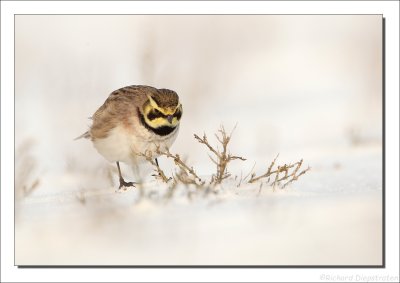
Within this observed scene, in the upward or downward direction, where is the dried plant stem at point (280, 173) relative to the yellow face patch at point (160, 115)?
downward

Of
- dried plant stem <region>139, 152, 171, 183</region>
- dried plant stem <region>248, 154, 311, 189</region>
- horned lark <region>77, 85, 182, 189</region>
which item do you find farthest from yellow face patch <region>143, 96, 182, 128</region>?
dried plant stem <region>248, 154, 311, 189</region>

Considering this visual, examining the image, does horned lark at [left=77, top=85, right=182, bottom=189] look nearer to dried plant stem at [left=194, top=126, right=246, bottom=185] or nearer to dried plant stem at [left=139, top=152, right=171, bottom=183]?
dried plant stem at [left=139, top=152, right=171, bottom=183]

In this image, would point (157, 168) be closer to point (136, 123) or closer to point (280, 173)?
point (136, 123)

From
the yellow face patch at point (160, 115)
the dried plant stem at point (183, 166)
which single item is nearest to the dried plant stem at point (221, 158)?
the dried plant stem at point (183, 166)

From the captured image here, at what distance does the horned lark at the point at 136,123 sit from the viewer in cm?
599

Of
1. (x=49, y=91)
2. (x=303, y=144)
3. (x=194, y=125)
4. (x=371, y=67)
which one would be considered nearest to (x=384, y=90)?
(x=371, y=67)

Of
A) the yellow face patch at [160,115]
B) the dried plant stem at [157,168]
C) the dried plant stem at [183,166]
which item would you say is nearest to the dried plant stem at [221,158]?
the dried plant stem at [183,166]

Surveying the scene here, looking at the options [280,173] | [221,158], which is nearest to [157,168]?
[221,158]

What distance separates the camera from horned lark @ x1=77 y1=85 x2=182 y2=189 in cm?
599

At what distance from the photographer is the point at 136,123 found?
6.17 meters

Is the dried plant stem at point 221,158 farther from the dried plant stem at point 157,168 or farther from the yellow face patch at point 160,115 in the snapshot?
the dried plant stem at point 157,168

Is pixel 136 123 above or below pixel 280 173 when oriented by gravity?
above

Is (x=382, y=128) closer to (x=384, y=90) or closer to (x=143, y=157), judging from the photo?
(x=384, y=90)

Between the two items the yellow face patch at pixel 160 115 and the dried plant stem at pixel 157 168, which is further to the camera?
the dried plant stem at pixel 157 168
